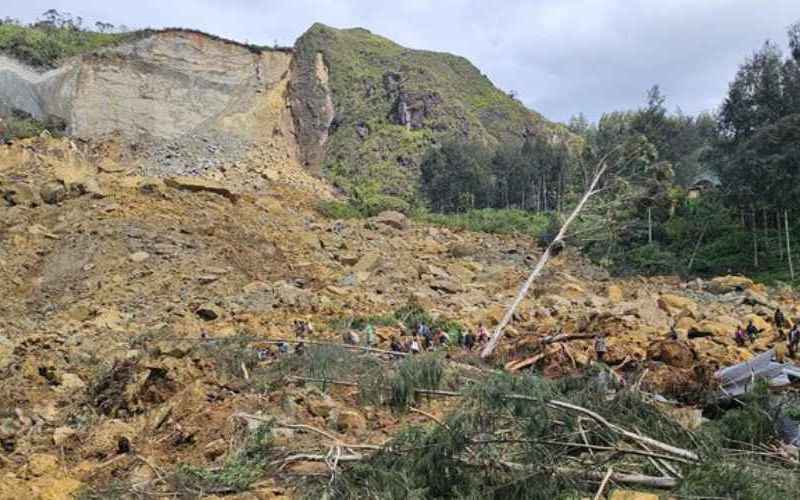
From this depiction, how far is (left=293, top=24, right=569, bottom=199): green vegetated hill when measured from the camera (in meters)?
53.9

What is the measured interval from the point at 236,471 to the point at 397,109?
189 feet

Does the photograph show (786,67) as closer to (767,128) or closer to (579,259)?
(767,128)

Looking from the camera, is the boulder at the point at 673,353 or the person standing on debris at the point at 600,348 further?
the person standing on debris at the point at 600,348

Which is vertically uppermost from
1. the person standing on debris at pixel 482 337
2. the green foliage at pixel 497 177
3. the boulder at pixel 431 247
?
the green foliage at pixel 497 177

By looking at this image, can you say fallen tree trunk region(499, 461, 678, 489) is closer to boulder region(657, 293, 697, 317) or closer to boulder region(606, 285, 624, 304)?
boulder region(657, 293, 697, 317)

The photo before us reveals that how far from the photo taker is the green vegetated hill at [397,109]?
5388 cm

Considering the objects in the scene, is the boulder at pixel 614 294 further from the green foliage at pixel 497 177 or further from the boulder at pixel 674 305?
the green foliage at pixel 497 177

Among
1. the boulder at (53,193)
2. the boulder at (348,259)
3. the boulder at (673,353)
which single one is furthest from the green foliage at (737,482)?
the boulder at (53,193)

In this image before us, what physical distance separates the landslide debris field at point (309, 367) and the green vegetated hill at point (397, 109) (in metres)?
26.2

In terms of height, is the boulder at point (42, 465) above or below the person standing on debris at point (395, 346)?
below

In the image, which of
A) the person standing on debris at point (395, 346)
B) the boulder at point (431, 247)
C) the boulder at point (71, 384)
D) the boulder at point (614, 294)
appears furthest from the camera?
the boulder at point (431, 247)

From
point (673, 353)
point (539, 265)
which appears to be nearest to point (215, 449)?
point (673, 353)

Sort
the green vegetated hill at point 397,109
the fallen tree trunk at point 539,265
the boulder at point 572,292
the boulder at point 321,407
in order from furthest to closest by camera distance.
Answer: the green vegetated hill at point 397,109 → the boulder at point 572,292 → the fallen tree trunk at point 539,265 → the boulder at point 321,407

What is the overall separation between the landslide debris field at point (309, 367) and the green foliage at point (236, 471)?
1 centimetres
